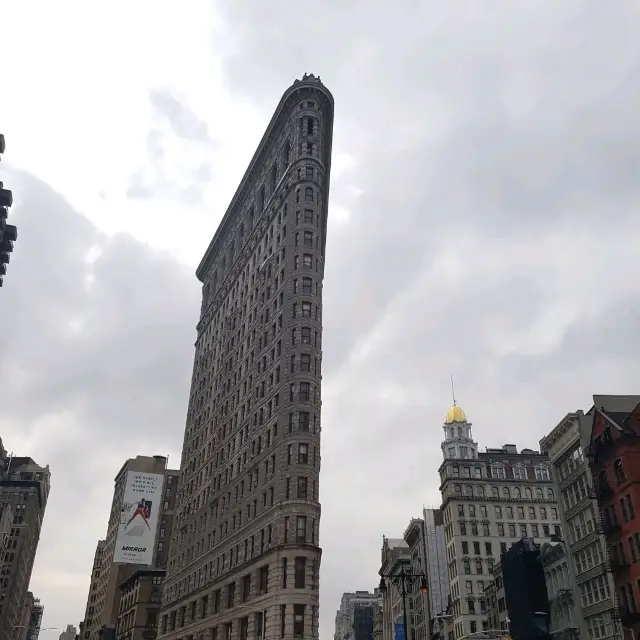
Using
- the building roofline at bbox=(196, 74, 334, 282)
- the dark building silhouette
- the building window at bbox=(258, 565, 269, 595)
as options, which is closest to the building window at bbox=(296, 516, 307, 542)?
the building window at bbox=(258, 565, 269, 595)

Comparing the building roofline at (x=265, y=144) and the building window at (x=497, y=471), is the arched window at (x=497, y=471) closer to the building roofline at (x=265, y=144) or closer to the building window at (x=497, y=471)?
the building window at (x=497, y=471)

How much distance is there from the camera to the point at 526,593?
71.4 metres

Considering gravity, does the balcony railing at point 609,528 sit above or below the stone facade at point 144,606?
below

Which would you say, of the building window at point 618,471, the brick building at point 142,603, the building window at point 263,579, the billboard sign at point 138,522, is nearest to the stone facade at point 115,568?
the brick building at point 142,603

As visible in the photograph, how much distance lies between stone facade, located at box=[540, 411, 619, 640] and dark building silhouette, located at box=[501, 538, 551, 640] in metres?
3.90

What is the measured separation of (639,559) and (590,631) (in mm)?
13440

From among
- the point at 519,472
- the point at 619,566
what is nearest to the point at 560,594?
the point at 619,566

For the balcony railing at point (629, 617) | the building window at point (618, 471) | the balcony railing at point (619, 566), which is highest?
the building window at point (618, 471)

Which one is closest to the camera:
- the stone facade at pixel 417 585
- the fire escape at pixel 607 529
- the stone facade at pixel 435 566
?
the fire escape at pixel 607 529

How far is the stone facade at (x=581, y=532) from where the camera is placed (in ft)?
193

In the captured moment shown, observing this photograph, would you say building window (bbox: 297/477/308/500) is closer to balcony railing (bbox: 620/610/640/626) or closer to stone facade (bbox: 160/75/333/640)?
stone facade (bbox: 160/75/333/640)

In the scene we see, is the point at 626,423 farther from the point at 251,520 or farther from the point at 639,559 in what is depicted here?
the point at 251,520

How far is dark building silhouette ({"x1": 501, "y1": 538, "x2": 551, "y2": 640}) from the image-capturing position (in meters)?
66.4

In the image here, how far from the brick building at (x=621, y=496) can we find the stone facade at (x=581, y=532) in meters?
2.08
